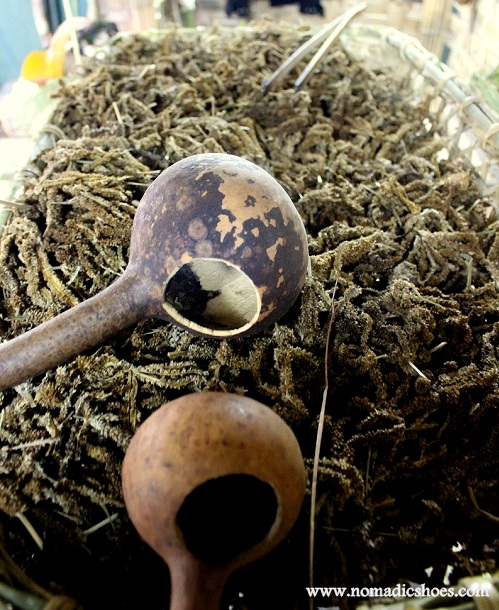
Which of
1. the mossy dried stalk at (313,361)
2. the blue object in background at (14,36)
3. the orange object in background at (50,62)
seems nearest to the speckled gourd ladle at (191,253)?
the mossy dried stalk at (313,361)

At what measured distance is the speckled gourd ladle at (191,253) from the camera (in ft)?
3.54

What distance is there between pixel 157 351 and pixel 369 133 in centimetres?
140

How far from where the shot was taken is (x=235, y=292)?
1.28 m

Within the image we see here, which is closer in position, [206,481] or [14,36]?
[206,481]

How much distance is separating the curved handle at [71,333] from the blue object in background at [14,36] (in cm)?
401

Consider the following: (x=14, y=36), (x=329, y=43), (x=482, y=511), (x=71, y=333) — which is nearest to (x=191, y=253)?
(x=71, y=333)

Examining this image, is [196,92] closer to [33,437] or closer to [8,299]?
[8,299]

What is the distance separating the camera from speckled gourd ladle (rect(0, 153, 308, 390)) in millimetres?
1080

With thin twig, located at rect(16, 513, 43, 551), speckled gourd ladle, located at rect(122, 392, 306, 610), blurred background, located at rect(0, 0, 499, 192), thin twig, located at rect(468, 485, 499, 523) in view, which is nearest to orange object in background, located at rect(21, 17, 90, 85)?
blurred background, located at rect(0, 0, 499, 192)

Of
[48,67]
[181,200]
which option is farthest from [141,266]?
[48,67]

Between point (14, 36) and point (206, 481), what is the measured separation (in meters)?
4.75

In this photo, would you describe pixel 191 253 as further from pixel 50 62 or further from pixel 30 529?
pixel 50 62

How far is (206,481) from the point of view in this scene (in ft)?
2.92

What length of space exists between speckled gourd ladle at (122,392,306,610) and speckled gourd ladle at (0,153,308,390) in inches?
11.7
